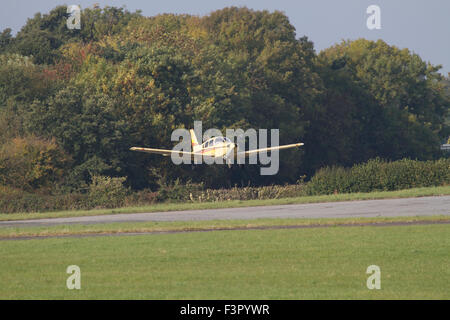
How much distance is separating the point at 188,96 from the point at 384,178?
988 inches

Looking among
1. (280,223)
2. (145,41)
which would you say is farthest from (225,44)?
(280,223)

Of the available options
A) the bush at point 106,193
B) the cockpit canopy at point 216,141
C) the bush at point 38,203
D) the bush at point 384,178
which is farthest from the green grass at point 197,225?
the bush at point 384,178

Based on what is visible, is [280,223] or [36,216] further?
[36,216]

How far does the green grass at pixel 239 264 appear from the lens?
13523 millimetres

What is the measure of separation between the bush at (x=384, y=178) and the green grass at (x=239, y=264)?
80.4 feet

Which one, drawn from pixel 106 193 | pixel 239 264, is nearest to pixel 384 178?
pixel 106 193

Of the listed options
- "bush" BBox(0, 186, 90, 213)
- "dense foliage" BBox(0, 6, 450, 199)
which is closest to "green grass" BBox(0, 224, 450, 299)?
"bush" BBox(0, 186, 90, 213)

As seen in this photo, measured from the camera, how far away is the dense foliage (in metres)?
56.9

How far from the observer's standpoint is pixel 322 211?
3194cm

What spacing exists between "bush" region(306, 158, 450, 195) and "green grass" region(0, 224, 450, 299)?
80.4ft

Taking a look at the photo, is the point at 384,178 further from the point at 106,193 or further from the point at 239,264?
the point at 239,264

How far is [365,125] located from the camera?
97438 millimetres
